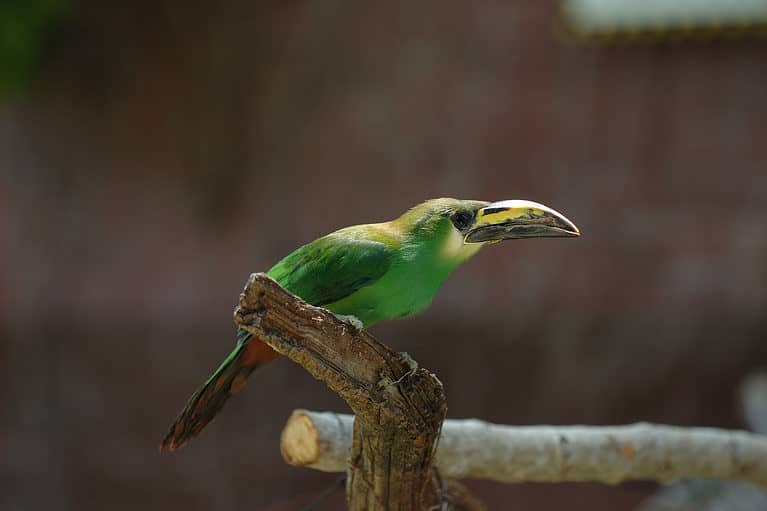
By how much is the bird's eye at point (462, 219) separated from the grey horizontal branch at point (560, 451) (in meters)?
0.74

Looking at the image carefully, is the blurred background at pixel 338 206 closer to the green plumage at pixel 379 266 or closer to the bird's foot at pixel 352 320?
the green plumage at pixel 379 266

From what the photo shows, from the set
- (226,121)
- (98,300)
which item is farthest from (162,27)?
(98,300)

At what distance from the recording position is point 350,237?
2.31m

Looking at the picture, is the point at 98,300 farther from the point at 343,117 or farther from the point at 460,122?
the point at 460,122

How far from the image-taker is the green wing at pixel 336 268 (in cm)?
227

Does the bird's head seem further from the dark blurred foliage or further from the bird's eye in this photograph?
the dark blurred foliage

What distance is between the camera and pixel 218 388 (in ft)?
7.80

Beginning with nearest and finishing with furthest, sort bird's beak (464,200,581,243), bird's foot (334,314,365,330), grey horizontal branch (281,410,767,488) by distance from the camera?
bird's foot (334,314,365,330) → bird's beak (464,200,581,243) → grey horizontal branch (281,410,767,488)

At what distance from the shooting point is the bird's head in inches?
88.4

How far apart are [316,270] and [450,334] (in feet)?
13.4

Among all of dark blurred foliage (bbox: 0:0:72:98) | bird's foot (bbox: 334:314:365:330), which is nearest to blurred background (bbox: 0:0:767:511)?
dark blurred foliage (bbox: 0:0:72:98)

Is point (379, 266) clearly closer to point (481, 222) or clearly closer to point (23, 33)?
point (481, 222)

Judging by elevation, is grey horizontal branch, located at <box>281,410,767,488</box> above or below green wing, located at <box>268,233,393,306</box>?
below

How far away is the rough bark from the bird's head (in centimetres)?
38
